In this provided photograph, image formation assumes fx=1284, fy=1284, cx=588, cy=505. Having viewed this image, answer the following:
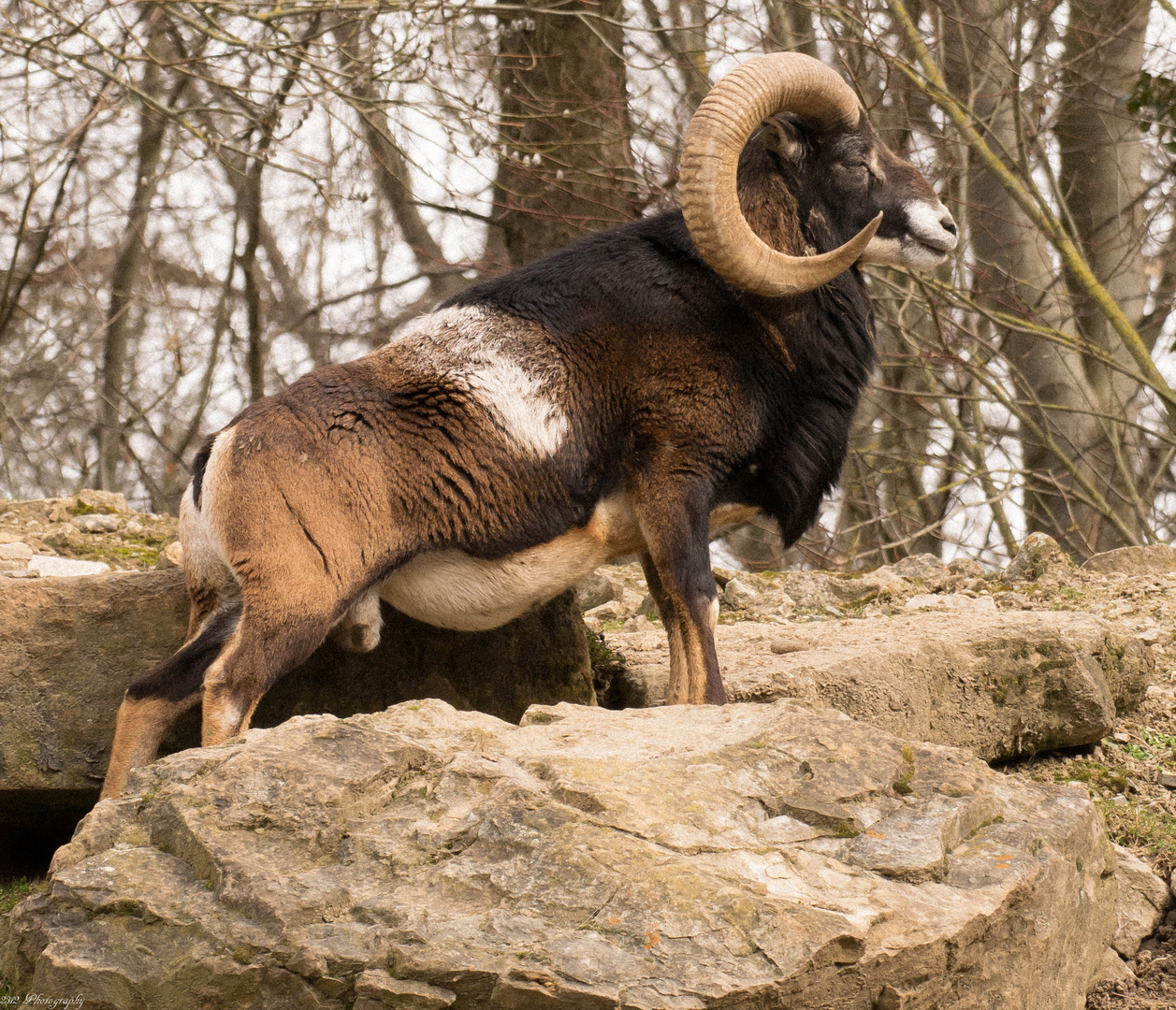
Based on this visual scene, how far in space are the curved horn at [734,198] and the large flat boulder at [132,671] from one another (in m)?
2.01

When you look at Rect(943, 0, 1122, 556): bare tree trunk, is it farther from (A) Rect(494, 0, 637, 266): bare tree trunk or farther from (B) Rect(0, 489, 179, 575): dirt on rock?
Answer: (B) Rect(0, 489, 179, 575): dirt on rock

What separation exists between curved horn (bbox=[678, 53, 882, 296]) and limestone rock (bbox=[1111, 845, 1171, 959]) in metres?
2.65

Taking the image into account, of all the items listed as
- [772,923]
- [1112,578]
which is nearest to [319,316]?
[1112,578]

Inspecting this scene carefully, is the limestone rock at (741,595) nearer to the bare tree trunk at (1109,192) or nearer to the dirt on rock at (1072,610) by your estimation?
the dirt on rock at (1072,610)

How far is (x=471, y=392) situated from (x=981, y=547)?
7.82 meters

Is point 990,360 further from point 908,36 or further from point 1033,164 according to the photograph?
point 908,36

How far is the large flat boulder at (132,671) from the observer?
216 inches

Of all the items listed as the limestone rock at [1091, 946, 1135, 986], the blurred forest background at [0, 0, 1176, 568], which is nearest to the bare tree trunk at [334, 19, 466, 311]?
the blurred forest background at [0, 0, 1176, 568]

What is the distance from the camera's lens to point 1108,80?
1144 cm

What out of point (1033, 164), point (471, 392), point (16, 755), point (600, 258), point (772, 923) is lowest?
point (772, 923)

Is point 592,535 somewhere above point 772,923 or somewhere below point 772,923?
above

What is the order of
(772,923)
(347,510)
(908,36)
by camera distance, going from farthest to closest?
(908,36)
(347,510)
(772,923)

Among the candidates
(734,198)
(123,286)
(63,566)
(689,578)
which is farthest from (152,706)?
(123,286)

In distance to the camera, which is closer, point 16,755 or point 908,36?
point 16,755
